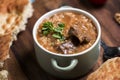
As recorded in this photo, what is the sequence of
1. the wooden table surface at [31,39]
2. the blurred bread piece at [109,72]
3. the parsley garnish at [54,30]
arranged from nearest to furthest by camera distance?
the blurred bread piece at [109,72], the parsley garnish at [54,30], the wooden table surface at [31,39]

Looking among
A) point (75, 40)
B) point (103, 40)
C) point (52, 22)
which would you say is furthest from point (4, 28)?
point (103, 40)

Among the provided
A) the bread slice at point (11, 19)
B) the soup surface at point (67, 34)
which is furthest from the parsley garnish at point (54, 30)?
the bread slice at point (11, 19)

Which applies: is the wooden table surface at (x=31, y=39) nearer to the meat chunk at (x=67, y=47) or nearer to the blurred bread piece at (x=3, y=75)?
the blurred bread piece at (x=3, y=75)

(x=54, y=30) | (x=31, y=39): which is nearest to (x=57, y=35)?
(x=54, y=30)

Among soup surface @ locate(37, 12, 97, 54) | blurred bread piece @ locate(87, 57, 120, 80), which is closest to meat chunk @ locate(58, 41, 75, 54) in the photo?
soup surface @ locate(37, 12, 97, 54)

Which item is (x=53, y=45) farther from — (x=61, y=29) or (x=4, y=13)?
(x=4, y=13)

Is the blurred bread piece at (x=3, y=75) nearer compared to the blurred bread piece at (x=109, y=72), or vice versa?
the blurred bread piece at (x=109, y=72)
